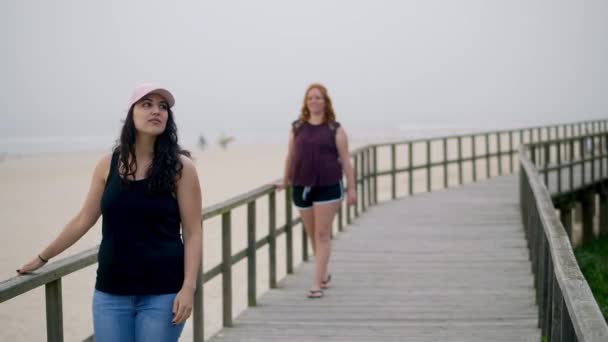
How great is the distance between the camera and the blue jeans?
3.21 meters

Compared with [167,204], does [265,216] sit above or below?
below

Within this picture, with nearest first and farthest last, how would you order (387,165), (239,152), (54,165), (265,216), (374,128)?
1. (265,216)
2. (387,165)
3. (54,165)
4. (239,152)
5. (374,128)

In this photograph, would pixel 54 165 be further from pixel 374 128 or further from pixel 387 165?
pixel 374 128

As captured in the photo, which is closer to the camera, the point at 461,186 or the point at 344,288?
the point at 344,288

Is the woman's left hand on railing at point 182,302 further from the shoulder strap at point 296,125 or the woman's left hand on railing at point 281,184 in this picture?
the woman's left hand on railing at point 281,184

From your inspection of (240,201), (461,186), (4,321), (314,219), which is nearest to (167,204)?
(240,201)

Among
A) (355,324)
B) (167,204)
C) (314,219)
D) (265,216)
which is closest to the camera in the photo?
(167,204)

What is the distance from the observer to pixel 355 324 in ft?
19.8

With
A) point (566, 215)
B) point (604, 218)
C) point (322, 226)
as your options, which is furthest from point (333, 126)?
point (604, 218)

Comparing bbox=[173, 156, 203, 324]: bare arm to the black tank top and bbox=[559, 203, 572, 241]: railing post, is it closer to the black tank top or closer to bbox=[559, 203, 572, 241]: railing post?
the black tank top

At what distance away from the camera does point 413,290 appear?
7.16 metres

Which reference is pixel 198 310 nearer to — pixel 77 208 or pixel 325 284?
pixel 325 284

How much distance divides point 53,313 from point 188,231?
0.70 m

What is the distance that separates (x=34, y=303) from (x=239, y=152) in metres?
44.0
